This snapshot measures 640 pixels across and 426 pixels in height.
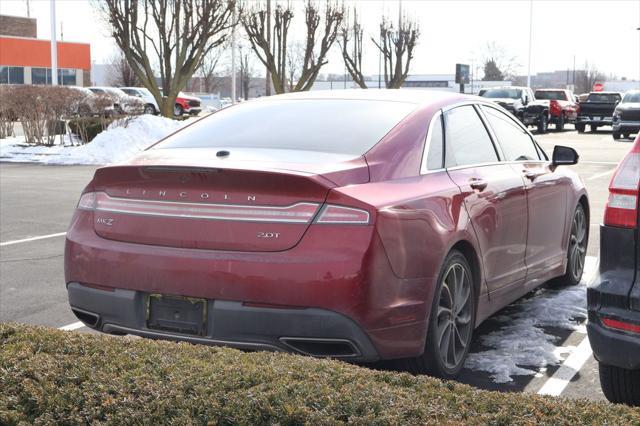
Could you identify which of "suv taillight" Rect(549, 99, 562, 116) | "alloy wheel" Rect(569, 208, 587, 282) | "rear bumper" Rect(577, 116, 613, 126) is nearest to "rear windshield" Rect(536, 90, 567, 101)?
"suv taillight" Rect(549, 99, 562, 116)

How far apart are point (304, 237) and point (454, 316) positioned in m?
1.15

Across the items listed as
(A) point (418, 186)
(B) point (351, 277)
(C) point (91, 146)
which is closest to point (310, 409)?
(B) point (351, 277)

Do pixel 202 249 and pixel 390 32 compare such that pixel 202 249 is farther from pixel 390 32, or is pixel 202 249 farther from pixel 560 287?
pixel 390 32

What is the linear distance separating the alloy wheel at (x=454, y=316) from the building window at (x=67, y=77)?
214 ft

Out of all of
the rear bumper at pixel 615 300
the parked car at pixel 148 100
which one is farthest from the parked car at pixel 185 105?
the rear bumper at pixel 615 300

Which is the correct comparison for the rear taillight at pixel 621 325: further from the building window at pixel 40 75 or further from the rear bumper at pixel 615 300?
the building window at pixel 40 75

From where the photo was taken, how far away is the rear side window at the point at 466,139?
4984 millimetres

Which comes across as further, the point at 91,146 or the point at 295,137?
the point at 91,146

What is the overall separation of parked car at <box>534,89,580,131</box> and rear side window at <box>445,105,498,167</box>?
32.5m

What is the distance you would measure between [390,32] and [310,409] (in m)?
52.1

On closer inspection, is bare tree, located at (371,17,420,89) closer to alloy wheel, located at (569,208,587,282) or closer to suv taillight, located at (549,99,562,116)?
suv taillight, located at (549,99,562,116)

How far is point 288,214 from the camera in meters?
3.90

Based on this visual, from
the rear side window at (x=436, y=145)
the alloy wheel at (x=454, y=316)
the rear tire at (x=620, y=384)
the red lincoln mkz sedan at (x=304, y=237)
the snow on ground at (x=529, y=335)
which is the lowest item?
the snow on ground at (x=529, y=335)

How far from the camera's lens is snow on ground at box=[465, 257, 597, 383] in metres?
4.89
